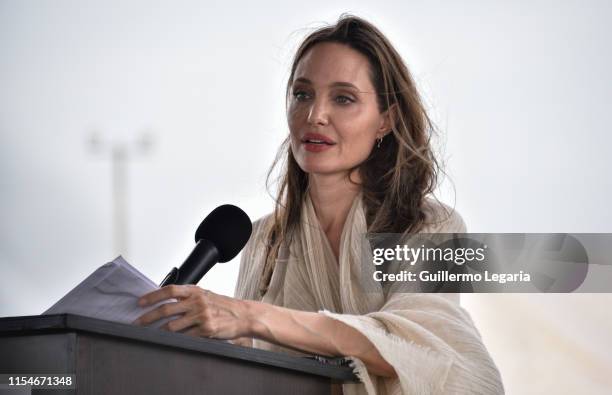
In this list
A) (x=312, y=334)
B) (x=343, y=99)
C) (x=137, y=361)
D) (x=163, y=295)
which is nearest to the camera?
(x=137, y=361)

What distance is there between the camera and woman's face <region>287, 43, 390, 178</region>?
1.67 meters

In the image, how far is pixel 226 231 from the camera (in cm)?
133

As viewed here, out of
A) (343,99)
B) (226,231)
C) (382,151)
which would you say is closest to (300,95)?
(343,99)

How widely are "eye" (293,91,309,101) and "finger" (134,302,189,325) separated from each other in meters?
0.70

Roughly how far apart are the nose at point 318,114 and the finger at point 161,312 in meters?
0.63

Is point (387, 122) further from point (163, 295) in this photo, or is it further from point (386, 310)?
point (163, 295)

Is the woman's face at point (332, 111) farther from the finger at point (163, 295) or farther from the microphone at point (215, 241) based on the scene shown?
the finger at point (163, 295)

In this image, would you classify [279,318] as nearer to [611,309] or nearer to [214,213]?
[214,213]

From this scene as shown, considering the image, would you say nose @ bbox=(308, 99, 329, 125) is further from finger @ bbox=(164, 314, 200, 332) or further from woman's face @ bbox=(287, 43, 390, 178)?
finger @ bbox=(164, 314, 200, 332)

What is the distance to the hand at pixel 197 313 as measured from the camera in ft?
3.61

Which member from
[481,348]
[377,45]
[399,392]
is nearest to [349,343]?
[399,392]

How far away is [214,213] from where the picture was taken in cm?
135

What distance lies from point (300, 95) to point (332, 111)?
8 centimetres

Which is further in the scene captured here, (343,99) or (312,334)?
(343,99)
